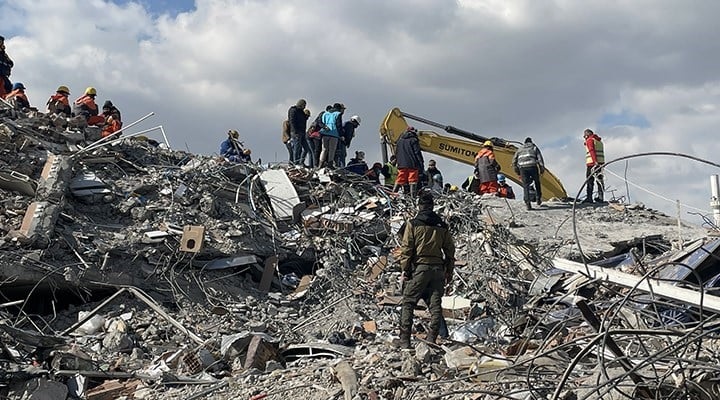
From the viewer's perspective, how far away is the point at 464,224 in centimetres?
1133

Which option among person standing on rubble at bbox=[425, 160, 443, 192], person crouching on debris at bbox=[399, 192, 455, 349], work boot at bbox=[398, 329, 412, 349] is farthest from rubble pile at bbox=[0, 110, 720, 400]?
person standing on rubble at bbox=[425, 160, 443, 192]

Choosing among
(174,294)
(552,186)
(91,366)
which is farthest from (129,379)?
(552,186)

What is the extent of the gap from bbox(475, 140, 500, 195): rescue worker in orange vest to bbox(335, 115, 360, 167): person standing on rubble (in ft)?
7.86

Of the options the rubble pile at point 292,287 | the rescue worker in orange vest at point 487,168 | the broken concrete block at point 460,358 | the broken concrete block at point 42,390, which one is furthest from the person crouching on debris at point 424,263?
the rescue worker in orange vest at point 487,168

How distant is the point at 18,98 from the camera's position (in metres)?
12.5

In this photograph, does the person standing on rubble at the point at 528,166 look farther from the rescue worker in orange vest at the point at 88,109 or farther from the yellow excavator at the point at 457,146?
the rescue worker in orange vest at the point at 88,109

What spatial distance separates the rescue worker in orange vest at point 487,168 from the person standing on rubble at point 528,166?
2.14 feet

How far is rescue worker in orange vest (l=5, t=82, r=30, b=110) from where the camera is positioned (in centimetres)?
1229

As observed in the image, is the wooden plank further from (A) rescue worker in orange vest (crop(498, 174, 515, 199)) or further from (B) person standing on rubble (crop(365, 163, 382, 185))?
(A) rescue worker in orange vest (crop(498, 174, 515, 199))

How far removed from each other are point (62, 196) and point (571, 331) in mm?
6557

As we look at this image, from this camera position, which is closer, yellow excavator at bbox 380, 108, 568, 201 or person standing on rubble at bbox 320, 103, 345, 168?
person standing on rubble at bbox 320, 103, 345, 168

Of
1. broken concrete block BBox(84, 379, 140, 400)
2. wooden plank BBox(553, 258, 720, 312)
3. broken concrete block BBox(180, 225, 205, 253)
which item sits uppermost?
broken concrete block BBox(180, 225, 205, 253)

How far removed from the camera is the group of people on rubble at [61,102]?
→ 12.5 m

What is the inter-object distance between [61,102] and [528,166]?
808cm
